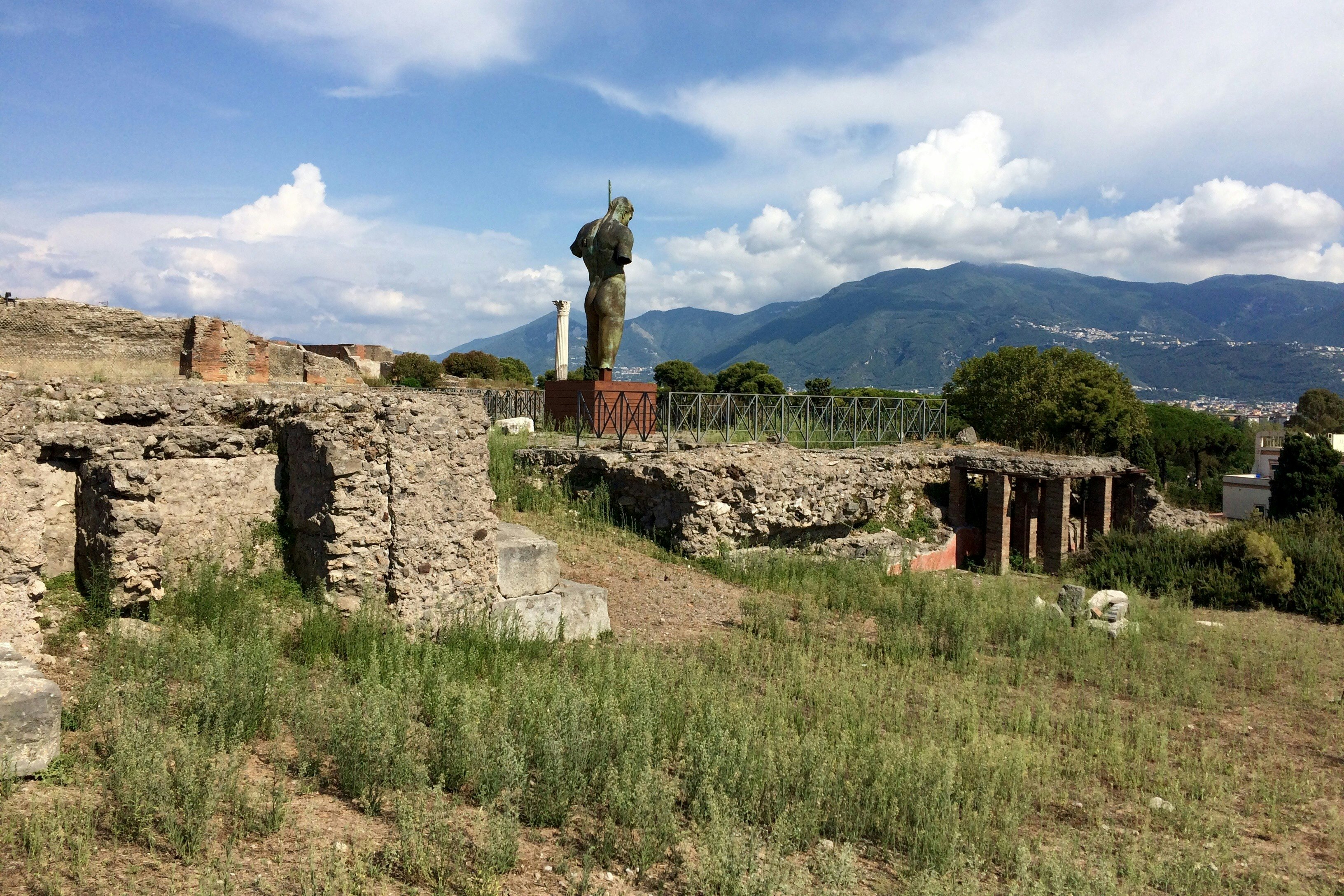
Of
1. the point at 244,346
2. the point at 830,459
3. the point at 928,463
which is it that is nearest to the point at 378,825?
the point at 830,459

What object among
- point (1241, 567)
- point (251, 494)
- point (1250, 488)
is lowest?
point (1250, 488)

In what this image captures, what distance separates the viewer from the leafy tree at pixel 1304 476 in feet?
87.5

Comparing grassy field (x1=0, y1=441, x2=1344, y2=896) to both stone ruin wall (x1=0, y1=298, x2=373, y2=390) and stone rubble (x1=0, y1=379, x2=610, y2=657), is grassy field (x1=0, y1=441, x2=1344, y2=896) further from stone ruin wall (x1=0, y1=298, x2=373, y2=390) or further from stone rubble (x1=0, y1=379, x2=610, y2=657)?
stone ruin wall (x1=0, y1=298, x2=373, y2=390)

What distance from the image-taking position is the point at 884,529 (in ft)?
51.3

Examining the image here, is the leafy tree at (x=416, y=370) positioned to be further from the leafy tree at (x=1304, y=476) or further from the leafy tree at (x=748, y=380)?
the leafy tree at (x=1304, y=476)

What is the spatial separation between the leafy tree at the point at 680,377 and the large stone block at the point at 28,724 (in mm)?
46892

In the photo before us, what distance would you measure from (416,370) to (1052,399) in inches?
1109

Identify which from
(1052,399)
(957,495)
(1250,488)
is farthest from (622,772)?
(1250,488)

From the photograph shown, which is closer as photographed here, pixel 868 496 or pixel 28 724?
pixel 28 724

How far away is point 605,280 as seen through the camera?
19234mm

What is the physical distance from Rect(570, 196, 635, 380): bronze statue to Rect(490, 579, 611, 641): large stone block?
11.3m

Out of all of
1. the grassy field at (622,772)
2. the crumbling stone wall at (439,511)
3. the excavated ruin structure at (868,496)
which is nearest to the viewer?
the grassy field at (622,772)

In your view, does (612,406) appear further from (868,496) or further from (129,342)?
(129,342)

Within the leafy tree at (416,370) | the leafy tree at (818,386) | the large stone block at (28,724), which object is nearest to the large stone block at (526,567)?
the large stone block at (28,724)
